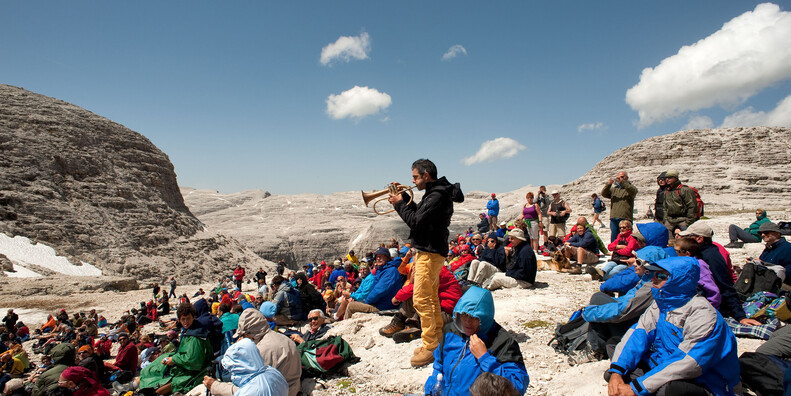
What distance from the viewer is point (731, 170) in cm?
2334

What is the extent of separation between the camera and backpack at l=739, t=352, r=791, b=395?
2959mm

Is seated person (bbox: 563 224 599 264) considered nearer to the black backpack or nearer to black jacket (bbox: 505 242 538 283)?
black jacket (bbox: 505 242 538 283)

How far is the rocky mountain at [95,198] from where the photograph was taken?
22.6 meters

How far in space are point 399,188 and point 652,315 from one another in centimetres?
276

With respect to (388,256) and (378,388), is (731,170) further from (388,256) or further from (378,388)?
(378,388)

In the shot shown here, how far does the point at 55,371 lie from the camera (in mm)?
5211

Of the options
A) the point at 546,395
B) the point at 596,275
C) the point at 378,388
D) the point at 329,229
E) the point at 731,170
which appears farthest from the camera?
the point at 329,229

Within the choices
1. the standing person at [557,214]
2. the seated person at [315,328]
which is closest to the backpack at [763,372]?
the seated person at [315,328]

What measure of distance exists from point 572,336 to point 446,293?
1620 millimetres

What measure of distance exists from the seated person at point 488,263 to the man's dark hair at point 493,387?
18.8ft

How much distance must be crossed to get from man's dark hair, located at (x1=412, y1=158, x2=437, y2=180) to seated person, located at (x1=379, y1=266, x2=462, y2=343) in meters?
1.46

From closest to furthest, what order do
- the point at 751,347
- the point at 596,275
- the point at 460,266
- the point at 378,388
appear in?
the point at 751,347
the point at 378,388
the point at 596,275
the point at 460,266

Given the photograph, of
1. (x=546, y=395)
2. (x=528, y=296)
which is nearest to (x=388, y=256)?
(x=528, y=296)

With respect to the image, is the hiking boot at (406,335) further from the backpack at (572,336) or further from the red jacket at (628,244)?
the red jacket at (628,244)
